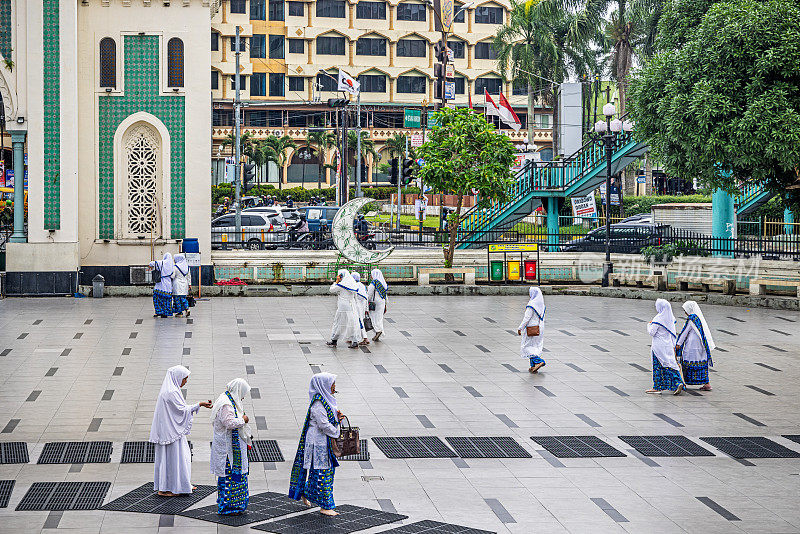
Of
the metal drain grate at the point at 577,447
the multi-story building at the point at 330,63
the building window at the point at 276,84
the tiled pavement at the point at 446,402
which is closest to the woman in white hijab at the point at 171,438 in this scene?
the tiled pavement at the point at 446,402

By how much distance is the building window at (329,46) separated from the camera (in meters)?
78.4

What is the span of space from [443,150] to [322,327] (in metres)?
9.54

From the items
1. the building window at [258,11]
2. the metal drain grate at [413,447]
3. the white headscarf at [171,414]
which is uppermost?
the building window at [258,11]

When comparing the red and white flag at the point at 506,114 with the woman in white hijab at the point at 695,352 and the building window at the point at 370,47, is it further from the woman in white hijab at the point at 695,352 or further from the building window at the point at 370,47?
the building window at the point at 370,47

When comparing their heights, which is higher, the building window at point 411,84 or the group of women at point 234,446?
the building window at point 411,84

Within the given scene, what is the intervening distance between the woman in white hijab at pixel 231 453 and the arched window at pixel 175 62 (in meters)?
19.2

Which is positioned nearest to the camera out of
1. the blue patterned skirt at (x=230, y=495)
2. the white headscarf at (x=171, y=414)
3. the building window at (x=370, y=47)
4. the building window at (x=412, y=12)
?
the blue patterned skirt at (x=230, y=495)

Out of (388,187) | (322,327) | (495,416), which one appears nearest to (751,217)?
(322,327)

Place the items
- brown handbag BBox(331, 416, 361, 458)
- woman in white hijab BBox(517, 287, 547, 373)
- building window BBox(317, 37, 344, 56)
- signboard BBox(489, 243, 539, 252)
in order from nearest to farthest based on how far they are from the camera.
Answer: brown handbag BBox(331, 416, 361, 458) → woman in white hijab BBox(517, 287, 547, 373) → signboard BBox(489, 243, 539, 252) → building window BBox(317, 37, 344, 56)

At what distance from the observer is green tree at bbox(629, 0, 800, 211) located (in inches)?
909

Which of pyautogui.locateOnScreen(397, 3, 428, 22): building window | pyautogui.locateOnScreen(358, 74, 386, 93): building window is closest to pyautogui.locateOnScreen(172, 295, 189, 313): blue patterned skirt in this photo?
pyautogui.locateOnScreen(358, 74, 386, 93): building window

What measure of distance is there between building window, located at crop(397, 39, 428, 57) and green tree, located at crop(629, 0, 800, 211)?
55131mm

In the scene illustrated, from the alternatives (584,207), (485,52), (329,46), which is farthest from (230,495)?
(485,52)

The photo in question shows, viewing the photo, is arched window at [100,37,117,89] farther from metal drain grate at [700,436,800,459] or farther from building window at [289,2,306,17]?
building window at [289,2,306,17]
